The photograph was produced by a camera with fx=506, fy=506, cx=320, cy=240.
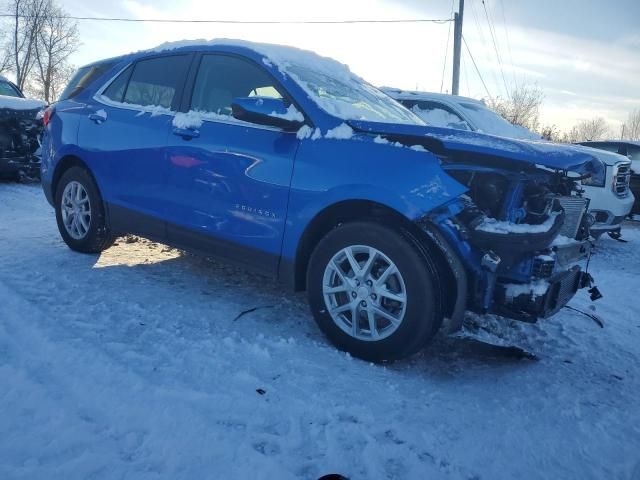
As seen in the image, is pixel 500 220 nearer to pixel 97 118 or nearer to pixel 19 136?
pixel 97 118

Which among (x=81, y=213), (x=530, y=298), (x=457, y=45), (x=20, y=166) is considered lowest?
(x=20, y=166)

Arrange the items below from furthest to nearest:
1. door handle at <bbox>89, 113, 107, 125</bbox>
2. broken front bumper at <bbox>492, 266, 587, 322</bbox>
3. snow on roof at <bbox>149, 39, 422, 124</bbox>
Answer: door handle at <bbox>89, 113, 107, 125</bbox> → snow on roof at <bbox>149, 39, 422, 124</bbox> → broken front bumper at <bbox>492, 266, 587, 322</bbox>

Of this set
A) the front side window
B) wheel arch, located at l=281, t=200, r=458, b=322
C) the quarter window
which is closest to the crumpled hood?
wheel arch, located at l=281, t=200, r=458, b=322

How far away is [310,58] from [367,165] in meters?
1.49

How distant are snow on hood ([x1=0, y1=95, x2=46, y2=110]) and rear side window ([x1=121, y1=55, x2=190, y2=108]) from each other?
17.7 ft

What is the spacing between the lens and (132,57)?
4.33 m

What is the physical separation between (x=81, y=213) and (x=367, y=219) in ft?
9.51

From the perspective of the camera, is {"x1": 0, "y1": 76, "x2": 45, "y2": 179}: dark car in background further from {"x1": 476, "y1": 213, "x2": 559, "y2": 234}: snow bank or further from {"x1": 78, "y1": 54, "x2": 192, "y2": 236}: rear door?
{"x1": 476, "y1": 213, "x2": 559, "y2": 234}: snow bank

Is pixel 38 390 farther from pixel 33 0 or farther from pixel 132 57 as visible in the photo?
pixel 33 0

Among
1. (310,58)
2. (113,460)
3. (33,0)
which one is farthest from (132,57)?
(33,0)

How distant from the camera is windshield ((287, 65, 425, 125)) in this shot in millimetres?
3199

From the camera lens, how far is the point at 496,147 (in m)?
2.58

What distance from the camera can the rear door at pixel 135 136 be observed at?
3.81 meters

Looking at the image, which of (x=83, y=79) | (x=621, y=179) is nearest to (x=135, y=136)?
(x=83, y=79)
